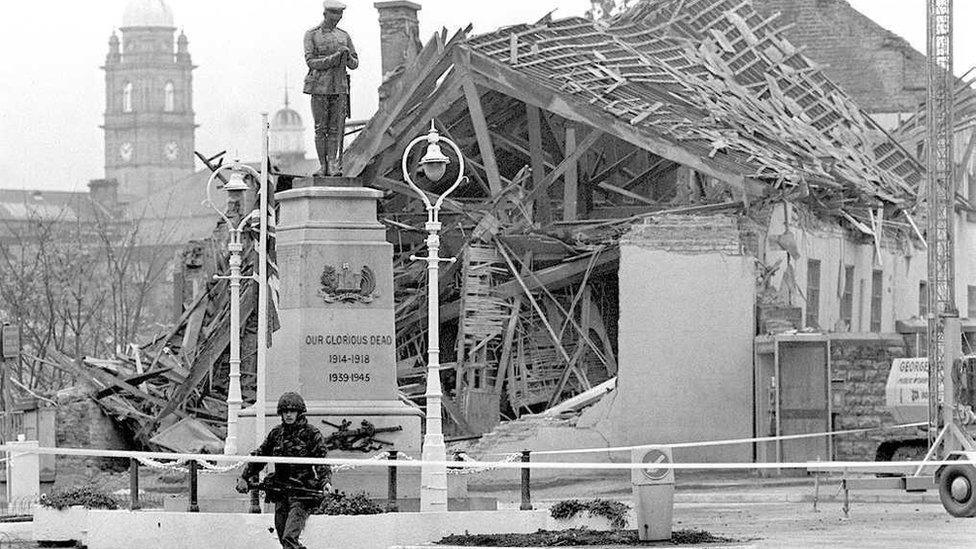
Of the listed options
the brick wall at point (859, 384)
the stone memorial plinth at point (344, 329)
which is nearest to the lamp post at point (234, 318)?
the stone memorial plinth at point (344, 329)

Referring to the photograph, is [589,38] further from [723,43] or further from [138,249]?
[138,249]

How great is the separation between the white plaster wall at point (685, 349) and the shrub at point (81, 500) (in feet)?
53.2

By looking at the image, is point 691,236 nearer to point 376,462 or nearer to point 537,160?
point 537,160

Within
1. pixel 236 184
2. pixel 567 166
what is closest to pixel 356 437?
pixel 236 184

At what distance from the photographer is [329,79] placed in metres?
31.3

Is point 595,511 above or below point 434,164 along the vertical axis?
below

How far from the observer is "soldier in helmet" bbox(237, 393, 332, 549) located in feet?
75.4

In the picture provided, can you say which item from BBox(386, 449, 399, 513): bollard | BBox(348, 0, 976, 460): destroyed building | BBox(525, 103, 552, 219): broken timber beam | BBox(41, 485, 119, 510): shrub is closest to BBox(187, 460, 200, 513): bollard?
BBox(41, 485, 119, 510): shrub

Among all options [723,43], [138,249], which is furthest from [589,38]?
[138,249]

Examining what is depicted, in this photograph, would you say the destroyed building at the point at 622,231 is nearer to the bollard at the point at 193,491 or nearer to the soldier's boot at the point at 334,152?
the soldier's boot at the point at 334,152

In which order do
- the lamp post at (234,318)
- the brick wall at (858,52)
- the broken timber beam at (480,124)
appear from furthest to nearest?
the brick wall at (858,52) < the broken timber beam at (480,124) < the lamp post at (234,318)

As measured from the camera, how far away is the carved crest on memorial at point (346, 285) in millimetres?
30156

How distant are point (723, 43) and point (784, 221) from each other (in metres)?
10.3

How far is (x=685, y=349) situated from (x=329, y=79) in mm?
14450
